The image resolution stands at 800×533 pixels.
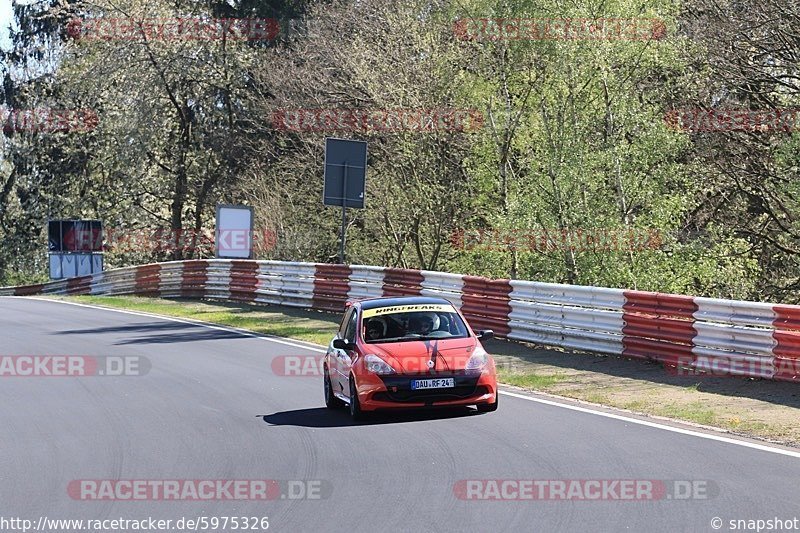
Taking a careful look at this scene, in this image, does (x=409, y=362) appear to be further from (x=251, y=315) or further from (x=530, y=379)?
(x=251, y=315)

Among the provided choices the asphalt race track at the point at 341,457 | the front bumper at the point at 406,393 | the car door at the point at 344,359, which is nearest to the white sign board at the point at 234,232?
the asphalt race track at the point at 341,457

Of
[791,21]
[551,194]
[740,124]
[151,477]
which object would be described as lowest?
[151,477]

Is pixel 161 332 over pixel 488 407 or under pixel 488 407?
under

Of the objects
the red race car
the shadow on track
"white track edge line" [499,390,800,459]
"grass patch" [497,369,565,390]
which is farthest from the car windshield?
the shadow on track

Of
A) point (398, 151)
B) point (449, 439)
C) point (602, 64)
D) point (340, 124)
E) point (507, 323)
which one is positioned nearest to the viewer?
point (449, 439)

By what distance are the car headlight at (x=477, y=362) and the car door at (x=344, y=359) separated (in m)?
1.37

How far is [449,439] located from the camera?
441 inches

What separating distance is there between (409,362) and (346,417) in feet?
3.44

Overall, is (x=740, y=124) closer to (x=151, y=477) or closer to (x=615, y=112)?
(x=615, y=112)

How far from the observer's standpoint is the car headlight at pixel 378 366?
12.6 m

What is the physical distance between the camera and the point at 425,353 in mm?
12797

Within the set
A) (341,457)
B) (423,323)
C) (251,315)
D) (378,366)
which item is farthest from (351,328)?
(251,315)

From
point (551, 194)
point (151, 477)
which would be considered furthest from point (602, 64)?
point (151, 477)

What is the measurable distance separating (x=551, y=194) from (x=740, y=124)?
4.32 metres
